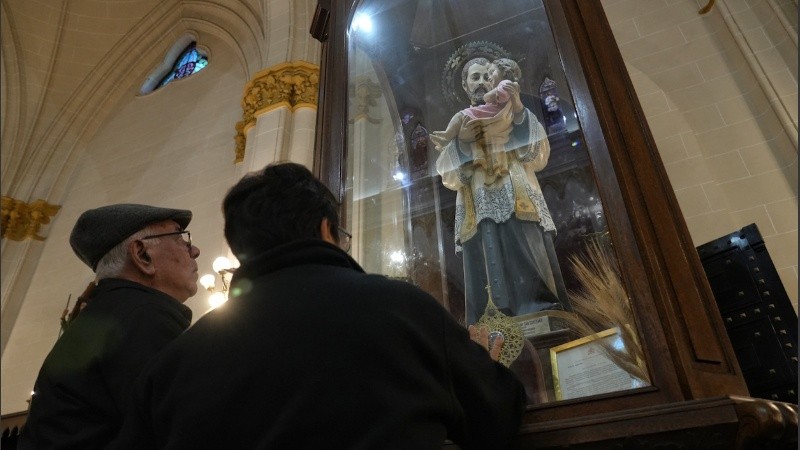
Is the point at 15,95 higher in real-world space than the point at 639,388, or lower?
higher

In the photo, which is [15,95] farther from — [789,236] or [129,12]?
[789,236]

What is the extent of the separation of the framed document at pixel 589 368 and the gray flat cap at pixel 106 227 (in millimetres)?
1346

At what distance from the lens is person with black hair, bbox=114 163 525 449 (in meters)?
0.98

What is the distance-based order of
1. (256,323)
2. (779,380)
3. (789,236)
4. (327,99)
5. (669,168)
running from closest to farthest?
(256,323) < (779,380) < (327,99) < (789,236) < (669,168)

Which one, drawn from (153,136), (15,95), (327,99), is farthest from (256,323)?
(15,95)

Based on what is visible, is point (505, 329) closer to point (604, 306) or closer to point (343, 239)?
point (604, 306)

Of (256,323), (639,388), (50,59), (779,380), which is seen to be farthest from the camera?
(50,59)

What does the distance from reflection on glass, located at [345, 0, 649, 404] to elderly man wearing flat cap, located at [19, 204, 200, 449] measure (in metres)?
0.73

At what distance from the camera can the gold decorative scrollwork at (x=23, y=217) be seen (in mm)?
7832

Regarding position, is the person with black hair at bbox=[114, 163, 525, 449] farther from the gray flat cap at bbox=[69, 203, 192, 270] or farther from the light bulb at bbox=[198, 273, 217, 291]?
the light bulb at bbox=[198, 273, 217, 291]

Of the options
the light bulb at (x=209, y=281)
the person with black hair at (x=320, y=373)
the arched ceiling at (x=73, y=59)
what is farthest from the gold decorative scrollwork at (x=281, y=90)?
the person with black hair at (x=320, y=373)

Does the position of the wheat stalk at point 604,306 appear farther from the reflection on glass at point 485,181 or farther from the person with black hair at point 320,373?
the person with black hair at point 320,373

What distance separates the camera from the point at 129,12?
9438mm

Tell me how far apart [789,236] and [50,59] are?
973 cm
